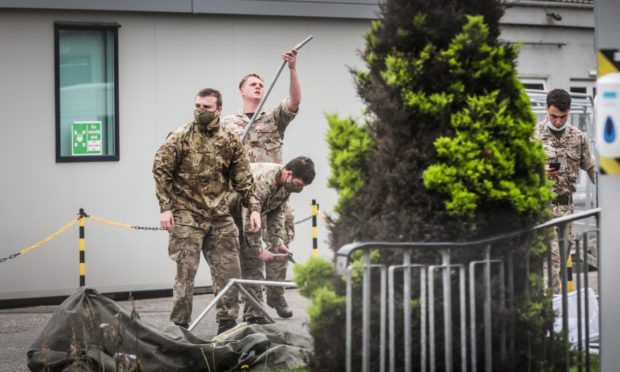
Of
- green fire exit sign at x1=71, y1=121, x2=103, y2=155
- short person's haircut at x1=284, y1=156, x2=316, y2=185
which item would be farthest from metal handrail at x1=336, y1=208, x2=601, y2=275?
green fire exit sign at x1=71, y1=121, x2=103, y2=155

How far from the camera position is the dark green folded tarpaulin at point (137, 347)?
261 inches

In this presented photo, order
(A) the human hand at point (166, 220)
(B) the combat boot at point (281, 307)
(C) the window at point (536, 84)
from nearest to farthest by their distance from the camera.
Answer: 1. (A) the human hand at point (166, 220)
2. (B) the combat boot at point (281, 307)
3. (C) the window at point (536, 84)

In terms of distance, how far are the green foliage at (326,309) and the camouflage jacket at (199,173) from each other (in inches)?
145

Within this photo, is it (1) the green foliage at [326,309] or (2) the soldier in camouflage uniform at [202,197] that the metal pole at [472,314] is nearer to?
(1) the green foliage at [326,309]

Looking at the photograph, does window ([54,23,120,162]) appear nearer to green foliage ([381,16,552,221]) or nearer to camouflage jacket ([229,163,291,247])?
camouflage jacket ([229,163,291,247])

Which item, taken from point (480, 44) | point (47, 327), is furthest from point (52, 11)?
point (480, 44)

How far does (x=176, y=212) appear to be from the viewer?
896 cm

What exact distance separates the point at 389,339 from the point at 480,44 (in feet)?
4.63

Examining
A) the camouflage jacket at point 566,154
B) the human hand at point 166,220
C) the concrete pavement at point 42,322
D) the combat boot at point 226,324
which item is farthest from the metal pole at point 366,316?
the camouflage jacket at point 566,154

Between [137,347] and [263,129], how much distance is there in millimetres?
4354

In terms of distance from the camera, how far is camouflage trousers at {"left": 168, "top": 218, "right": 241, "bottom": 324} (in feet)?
29.1

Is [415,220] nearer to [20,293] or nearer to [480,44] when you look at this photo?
[480,44]

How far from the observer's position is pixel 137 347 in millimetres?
6730

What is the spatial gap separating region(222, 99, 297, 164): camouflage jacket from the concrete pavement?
4.83 ft
